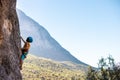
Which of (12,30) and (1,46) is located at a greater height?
(12,30)

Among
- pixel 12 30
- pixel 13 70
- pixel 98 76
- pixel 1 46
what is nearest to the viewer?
pixel 1 46

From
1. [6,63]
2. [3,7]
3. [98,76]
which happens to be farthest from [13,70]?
[98,76]

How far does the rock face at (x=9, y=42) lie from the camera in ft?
63.2

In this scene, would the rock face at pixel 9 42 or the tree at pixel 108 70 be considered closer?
the rock face at pixel 9 42

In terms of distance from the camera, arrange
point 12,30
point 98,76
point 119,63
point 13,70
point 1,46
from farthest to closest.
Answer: point 98,76 → point 119,63 → point 12,30 → point 13,70 → point 1,46

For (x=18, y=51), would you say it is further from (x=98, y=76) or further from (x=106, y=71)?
(x=98, y=76)

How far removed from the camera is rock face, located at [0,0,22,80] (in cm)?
1927

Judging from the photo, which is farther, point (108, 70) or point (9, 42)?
point (108, 70)

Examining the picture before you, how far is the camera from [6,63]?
19.6 m

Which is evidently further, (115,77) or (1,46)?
(115,77)

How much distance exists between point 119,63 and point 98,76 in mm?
13495

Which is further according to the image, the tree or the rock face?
the tree

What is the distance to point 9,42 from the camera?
69.2 ft

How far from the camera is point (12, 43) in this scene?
862 inches
